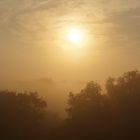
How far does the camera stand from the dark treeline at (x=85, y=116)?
235 ft

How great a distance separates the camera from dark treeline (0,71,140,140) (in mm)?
71688

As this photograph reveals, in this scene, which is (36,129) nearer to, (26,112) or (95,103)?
(26,112)

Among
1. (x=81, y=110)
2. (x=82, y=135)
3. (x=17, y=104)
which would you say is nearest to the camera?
(x=82, y=135)

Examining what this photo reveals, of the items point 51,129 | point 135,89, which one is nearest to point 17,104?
point 51,129

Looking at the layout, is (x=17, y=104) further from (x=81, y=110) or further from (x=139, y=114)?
(x=139, y=114)

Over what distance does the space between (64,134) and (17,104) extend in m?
13.0

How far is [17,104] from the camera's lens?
82.4 meters

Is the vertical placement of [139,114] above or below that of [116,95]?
below

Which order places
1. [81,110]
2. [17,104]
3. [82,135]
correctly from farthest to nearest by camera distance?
[17,104], [81,110], [82,135]

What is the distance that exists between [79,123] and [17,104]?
48.1 feet

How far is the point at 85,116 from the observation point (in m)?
74.4

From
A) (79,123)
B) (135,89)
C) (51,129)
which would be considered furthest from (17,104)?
(135,89)

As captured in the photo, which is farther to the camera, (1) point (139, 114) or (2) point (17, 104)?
(2) point (17, 104)

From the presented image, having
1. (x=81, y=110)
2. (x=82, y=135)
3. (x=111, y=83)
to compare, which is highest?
(x=111, y=83)
